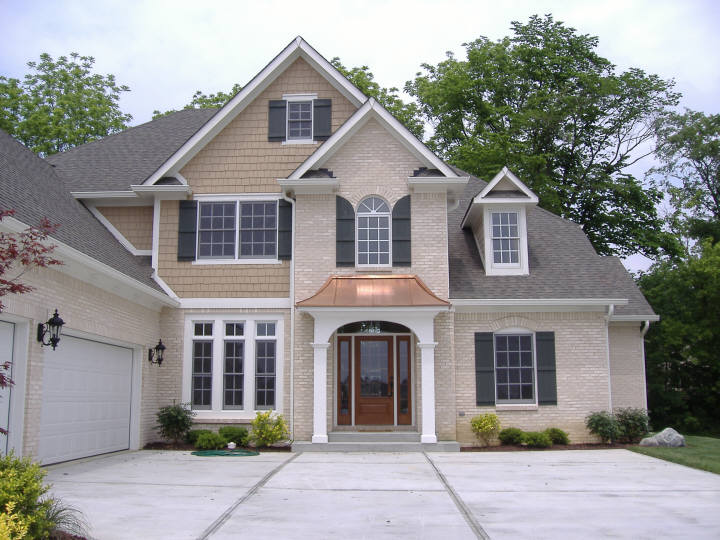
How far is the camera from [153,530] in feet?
25.4

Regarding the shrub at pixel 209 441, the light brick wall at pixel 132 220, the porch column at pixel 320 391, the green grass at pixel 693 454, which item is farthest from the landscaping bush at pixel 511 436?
the light brick wall at pixel 132 220

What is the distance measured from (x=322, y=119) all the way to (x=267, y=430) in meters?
8.37

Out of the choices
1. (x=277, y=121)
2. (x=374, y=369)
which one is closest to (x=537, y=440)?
(x=374, y=369)

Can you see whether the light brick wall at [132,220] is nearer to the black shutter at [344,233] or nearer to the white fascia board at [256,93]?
the white fascia board at [256,93]

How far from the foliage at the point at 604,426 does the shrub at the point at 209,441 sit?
9.13 meters

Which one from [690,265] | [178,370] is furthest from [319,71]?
[690,265]

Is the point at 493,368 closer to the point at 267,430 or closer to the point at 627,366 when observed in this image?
the point at 627,366

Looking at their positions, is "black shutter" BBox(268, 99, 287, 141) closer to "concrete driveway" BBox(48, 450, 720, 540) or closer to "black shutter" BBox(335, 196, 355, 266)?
"black shutter" BBox(335, 196, 355, 266)

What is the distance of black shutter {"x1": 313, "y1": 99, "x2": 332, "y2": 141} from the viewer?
1927cm

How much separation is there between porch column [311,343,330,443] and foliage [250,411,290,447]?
828 millimetres

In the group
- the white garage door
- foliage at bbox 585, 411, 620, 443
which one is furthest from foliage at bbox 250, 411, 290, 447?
foliage at bbox 585, 411, 620, 443

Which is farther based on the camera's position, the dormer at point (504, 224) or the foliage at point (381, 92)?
the foliage at point (381, 92)

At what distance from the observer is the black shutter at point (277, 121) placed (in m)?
19.2

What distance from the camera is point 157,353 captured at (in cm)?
1769
